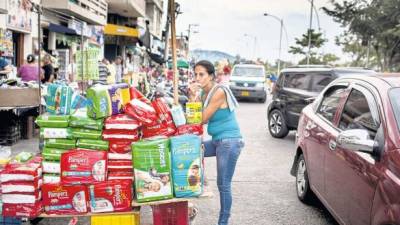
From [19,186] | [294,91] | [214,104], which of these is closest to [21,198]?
[19,186]

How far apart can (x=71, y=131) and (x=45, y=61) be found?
341 inches

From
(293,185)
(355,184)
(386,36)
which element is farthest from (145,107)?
(386,36)

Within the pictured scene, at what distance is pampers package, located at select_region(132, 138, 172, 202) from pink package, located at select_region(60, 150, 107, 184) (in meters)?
0.32

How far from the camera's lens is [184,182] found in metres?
4.04

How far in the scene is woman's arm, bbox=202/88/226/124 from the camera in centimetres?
453

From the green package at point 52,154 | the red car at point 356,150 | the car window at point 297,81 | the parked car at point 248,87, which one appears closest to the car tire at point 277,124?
the car window at point 297,81

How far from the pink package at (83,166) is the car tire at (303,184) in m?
2.76

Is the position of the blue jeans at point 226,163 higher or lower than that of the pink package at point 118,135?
lower

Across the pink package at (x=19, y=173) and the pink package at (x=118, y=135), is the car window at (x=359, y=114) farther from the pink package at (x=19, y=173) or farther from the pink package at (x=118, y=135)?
the pink package at (x=19, y=173)

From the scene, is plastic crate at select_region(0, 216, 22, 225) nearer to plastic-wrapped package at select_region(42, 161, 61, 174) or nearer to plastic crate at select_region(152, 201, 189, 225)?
plastic-wrapped package at select_region(42, 161, 61, 174)

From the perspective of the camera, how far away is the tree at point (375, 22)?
35.9 meters

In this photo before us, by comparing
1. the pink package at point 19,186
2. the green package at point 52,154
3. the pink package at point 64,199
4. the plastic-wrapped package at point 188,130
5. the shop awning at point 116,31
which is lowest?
the pink package at point 64,199

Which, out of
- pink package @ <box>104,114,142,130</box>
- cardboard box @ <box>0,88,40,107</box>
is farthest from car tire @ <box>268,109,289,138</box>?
pink package @ <box>104,114,142,130</box>

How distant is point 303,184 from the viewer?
19.5ft
